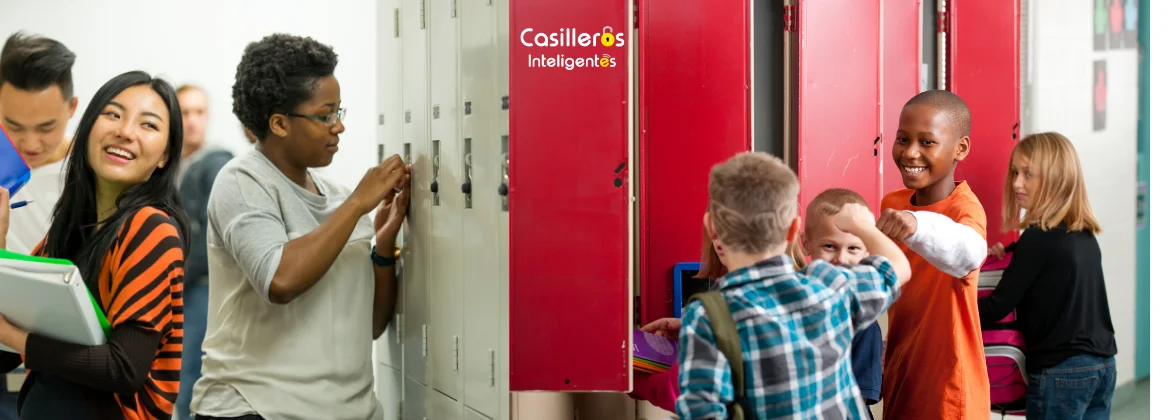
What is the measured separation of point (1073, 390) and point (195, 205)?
10.5 feet

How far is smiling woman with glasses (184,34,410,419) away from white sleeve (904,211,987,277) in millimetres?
1466

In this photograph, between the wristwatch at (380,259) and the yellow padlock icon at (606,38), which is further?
the wristwatch at (380,259)

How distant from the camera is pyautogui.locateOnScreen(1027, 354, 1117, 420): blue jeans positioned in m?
3.22

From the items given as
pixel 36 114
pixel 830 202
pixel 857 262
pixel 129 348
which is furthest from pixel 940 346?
pixel 36 114

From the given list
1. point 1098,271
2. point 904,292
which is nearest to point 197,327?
point 904,292

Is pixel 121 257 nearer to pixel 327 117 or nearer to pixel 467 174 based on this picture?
pixel 327 117

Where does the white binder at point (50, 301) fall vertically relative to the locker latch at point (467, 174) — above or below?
below

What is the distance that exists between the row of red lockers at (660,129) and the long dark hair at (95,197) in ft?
3.63

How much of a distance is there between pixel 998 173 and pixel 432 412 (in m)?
2.48

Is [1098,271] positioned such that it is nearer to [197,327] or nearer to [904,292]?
[904,292]

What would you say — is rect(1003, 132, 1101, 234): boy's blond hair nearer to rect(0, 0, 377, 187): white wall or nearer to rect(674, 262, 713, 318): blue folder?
rect(674, 262, 713, 318): blue folder

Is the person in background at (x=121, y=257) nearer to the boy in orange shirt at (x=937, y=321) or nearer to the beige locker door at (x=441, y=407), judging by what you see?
the beige locker door at (x=441, y=407)

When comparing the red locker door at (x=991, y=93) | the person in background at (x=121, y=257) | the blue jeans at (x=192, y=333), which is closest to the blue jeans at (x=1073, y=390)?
the red locker door at (x=991, y=93)

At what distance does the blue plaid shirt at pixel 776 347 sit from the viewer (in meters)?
1.70
